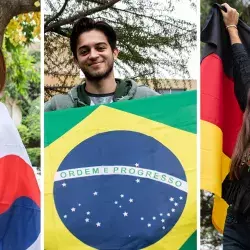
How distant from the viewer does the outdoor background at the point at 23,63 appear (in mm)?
4379

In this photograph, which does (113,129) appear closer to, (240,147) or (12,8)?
(240,147)

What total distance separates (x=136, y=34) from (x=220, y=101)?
23.9 inches

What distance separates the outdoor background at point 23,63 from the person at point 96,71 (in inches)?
20.8

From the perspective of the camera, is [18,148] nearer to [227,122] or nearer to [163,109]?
[163,109]

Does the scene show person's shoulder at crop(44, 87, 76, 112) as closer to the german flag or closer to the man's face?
the man's face

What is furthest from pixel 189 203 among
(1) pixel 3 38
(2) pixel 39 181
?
(1) pixel 3 38

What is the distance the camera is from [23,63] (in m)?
4.61

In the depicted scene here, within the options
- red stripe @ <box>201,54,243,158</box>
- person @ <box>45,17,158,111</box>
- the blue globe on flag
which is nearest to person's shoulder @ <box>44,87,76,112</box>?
person @ <box>45,17,158,111</box>

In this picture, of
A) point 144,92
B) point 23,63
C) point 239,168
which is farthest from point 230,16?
point 23,63

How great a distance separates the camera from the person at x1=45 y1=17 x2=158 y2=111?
3.95 m

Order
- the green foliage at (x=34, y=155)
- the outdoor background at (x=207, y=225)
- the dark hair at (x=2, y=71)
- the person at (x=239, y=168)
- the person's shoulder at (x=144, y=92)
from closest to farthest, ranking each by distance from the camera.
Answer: the person at (x=239, y=168)
the person's shoulder at (x=144, y=92)
the dark hair at (x=2, y=71)
the green foliage at (x=34, y=155)
the outdoor background at (x=207, y=225)

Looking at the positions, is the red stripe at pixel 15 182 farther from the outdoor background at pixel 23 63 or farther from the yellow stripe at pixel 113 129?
the outdoor background at pixel 23 63

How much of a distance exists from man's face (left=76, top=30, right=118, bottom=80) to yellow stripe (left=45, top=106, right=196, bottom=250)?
0.22 m

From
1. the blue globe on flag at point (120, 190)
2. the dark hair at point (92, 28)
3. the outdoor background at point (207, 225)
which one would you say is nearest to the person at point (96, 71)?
the dark hair at point (92, 28)
